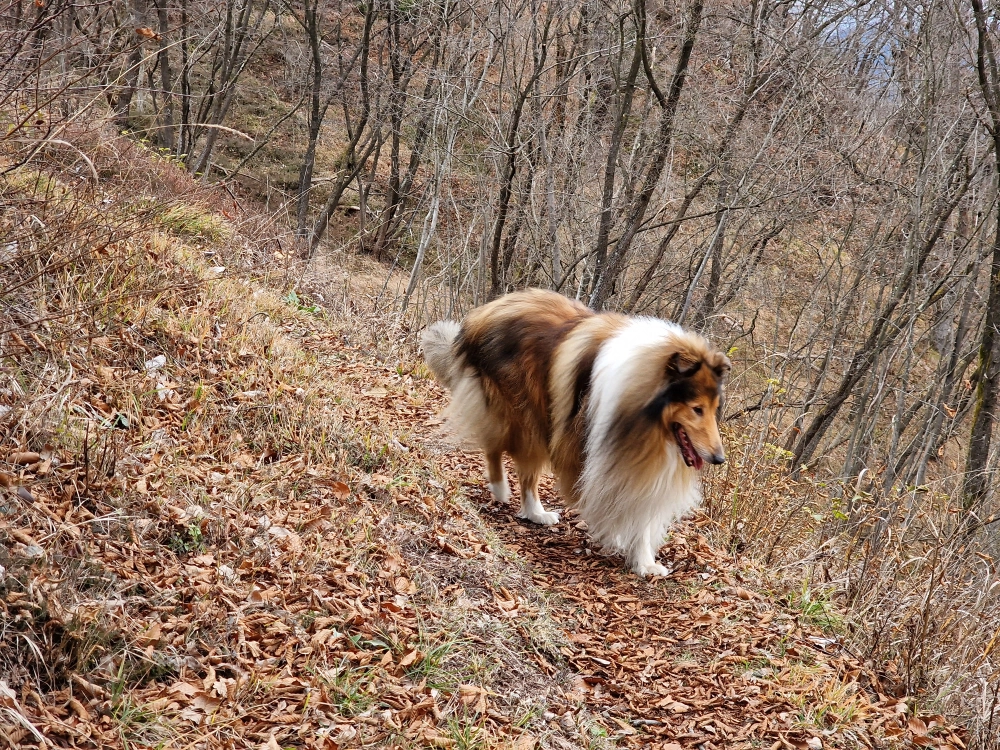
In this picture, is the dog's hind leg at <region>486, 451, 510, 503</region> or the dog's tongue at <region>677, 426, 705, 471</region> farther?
the dog's hind leg at <region>486, 451, 510, 503</region>

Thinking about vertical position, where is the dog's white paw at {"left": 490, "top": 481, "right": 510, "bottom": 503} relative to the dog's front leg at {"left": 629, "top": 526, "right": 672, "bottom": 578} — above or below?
below

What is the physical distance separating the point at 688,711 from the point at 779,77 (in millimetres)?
8148

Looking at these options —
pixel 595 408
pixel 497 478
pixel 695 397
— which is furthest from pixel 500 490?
pixel 695 397

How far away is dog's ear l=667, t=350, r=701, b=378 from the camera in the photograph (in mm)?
4625

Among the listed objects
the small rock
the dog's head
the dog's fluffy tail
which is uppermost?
the dog's head

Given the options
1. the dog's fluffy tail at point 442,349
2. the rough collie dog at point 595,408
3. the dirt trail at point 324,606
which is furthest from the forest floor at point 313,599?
the dog's fluffy tail at point 442,349

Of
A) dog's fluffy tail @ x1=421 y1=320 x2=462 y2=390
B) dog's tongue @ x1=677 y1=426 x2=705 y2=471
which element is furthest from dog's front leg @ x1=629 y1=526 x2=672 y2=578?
dog's fluffy tail @ x1=421 y1=320 x2=462 y2=390

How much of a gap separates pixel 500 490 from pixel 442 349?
1137 mm

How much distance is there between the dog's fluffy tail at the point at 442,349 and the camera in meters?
5.96

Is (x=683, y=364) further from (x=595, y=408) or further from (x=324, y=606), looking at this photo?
(x=324, y=606)

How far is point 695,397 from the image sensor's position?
185 inches

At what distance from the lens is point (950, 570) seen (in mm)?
4941

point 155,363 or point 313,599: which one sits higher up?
point 155,363

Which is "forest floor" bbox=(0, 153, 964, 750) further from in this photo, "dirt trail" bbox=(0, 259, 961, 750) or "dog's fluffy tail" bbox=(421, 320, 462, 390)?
"dog's fluffy tail" bbox=(421, 320, 462, 390)
